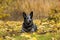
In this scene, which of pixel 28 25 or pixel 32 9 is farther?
pixel 32 9

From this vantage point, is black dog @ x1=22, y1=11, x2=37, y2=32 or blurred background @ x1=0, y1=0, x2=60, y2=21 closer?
black dog @ x1=22, y1=11, x2=37, y2=32

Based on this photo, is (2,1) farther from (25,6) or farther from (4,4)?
(25,6)

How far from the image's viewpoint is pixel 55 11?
21688 mm

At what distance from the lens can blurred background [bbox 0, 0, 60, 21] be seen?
20.3 m

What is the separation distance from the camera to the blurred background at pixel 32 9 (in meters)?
20.3

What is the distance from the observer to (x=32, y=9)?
20.9 meters

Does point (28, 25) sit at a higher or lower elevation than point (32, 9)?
lower

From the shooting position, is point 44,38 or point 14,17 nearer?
point 44,38

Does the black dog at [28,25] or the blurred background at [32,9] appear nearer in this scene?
the black dog at [28,25]

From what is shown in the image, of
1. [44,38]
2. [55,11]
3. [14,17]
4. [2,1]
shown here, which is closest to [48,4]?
[55,11]

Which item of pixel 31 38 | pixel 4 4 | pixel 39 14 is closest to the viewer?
pixel 31 38

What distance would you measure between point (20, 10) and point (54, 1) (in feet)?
9.20

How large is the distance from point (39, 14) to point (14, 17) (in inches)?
73.9

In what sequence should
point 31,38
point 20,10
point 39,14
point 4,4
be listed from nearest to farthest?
point 31,38
point 39,14
point 20,10
point 4,4
